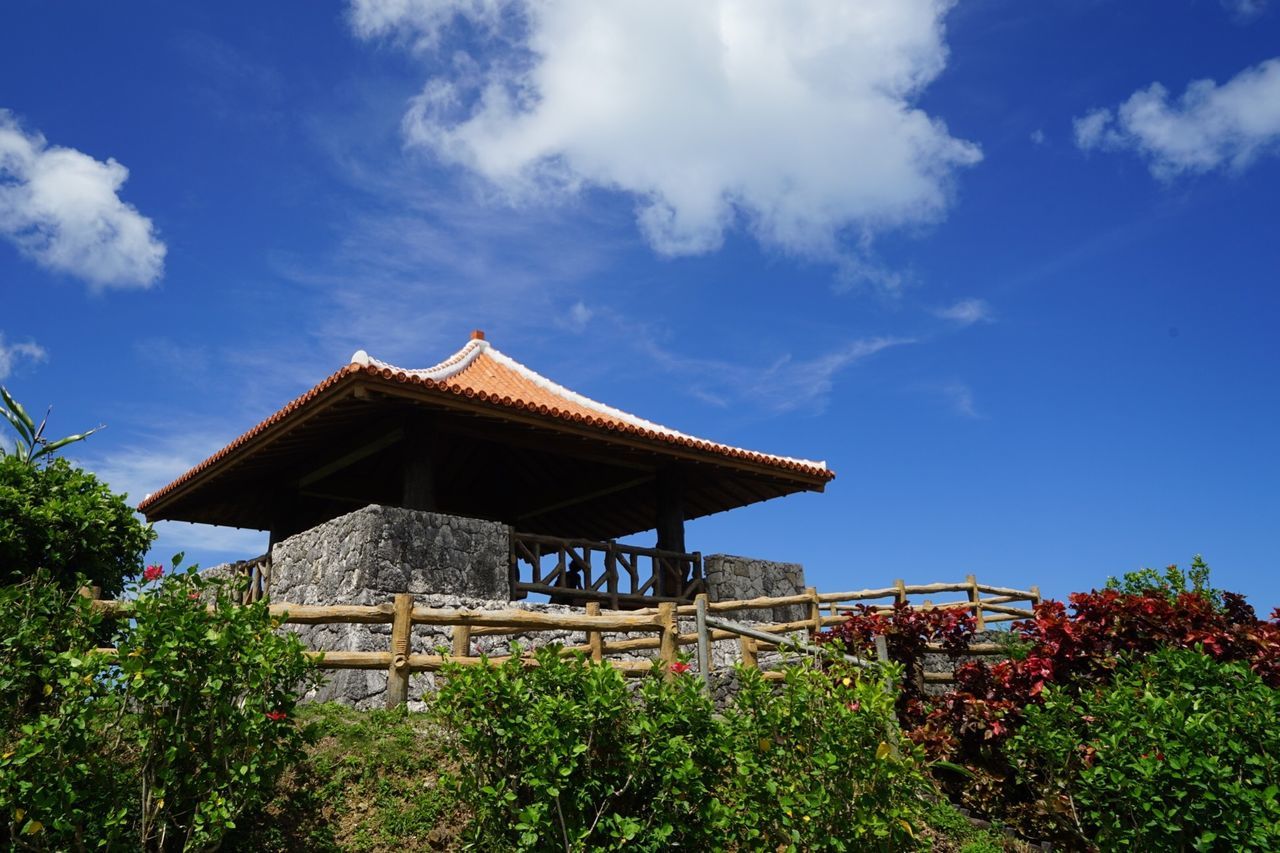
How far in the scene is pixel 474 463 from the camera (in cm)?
1944

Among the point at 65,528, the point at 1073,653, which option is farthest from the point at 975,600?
the point at 65,528

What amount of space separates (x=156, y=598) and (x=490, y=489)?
1398 cm

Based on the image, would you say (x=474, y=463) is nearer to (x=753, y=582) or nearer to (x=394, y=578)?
(x=753, y=582)

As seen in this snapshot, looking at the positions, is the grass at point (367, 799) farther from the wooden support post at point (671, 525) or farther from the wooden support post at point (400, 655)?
the wooden support post at point (671, 525)

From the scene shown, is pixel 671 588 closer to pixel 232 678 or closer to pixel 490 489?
pixel 490 489

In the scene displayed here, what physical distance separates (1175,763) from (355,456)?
1170cm

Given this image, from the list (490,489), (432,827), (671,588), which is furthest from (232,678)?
(490,489)

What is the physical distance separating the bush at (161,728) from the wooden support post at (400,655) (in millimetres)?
2147

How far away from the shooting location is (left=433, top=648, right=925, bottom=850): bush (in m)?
6.29

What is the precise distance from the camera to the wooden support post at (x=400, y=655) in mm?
9094

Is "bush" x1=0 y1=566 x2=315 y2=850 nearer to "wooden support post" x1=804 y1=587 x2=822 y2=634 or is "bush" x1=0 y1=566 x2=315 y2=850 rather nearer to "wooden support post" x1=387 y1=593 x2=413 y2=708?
"wooden support post" x1=387 y1=593 x2=413 y2=708

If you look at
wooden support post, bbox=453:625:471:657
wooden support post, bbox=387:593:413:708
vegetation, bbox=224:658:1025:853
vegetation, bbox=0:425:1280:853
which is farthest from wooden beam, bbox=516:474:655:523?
vegetation, bbox=224:658:1025:853

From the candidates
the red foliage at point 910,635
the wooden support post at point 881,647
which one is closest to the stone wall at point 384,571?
the red foliage at point 910,635

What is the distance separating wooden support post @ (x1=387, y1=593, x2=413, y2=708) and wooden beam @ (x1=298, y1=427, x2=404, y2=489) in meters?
5.04
